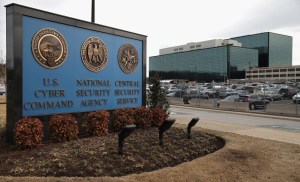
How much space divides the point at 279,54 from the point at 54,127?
178 metres

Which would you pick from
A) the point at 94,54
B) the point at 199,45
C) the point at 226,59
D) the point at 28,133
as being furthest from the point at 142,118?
the point at 199,45

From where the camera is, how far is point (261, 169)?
7.12 meters

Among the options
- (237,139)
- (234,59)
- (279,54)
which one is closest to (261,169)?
(237,139)

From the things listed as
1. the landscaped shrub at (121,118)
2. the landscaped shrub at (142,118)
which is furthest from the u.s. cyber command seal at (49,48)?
the landscaped shrub at (142,118)

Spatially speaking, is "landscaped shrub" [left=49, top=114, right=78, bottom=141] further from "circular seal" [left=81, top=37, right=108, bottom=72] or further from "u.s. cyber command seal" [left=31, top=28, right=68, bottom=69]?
"circular seal" [left=81, top=37, right=108, bottom=72]

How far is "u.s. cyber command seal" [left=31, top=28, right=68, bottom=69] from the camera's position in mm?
8352

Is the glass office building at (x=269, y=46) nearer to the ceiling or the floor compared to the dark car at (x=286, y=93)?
nearer to the ceiling

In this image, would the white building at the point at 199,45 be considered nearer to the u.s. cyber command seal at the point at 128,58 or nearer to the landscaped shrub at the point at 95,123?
the u.s. cyber command seal at the point at 128,58

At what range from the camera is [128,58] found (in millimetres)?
11844

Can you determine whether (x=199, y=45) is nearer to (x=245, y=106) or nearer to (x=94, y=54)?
(x=245, y=106)

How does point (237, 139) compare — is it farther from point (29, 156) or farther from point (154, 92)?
point (29, 156)

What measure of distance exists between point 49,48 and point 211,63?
142 m

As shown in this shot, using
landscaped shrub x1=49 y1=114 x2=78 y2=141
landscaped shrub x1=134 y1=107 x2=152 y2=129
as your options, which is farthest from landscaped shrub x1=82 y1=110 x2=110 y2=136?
landscaped shrub x1=134 y1=107 x2=152 y2=129

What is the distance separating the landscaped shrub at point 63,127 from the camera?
8.38 m
